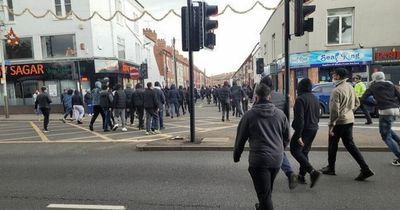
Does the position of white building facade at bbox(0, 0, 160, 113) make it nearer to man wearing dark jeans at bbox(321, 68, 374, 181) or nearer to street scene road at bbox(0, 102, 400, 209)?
street scene road at bbox(0, 102, 400, 209)

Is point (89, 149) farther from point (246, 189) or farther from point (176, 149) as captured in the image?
point (246, 189)

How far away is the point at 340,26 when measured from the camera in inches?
846

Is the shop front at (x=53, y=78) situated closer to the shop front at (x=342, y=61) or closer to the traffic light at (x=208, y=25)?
the shop front at (x=342, y=61)

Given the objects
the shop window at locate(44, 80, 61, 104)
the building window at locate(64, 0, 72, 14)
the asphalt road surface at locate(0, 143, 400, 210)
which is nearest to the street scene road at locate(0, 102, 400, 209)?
the asphalt road surface at locate(0, 143, 400, 210)

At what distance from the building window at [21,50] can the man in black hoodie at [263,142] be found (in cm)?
2578

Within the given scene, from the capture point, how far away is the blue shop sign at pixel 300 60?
2199 centimetres

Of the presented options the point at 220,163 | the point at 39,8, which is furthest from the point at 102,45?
the point at 220,163

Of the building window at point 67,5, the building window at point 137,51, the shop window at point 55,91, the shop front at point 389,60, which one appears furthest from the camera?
the building window at point 137,51

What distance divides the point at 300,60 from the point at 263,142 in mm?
19727

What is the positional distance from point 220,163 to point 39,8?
22.7m

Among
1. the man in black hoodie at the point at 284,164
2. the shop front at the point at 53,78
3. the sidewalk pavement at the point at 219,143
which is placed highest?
the shop front at the point at 53,78

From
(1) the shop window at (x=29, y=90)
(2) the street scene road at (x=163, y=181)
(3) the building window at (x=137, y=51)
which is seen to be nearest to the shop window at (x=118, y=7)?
(3) the building window at (x=137, y=51)

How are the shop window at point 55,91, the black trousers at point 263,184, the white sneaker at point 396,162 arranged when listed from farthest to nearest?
the shop window at point 55,91 → the white sneaker at point 396,162 → the black trousers at point 263,184

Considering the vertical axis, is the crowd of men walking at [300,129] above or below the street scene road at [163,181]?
above
